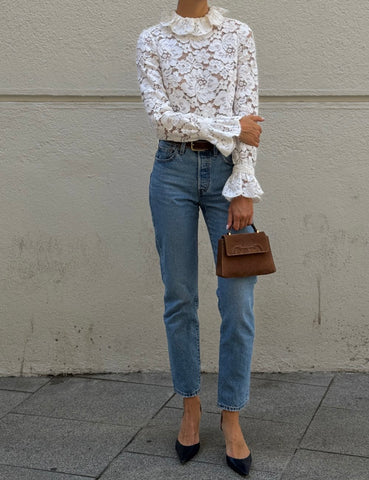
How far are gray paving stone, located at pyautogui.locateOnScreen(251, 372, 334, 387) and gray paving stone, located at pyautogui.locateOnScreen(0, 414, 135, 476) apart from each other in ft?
3.39

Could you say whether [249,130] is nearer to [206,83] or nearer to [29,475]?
[206,83]

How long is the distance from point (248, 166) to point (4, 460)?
167 cm

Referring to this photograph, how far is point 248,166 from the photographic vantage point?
308 cm

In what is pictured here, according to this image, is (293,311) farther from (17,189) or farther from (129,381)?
(17,189)

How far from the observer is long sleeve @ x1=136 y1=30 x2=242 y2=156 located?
2982 millimetres

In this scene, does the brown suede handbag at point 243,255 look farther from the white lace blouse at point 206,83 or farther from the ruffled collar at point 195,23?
the ruffled collar at point 195,23

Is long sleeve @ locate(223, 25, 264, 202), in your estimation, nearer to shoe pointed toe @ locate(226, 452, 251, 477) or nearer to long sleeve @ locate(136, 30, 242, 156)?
long sleeve @ locate(136, 30, 242, 156)

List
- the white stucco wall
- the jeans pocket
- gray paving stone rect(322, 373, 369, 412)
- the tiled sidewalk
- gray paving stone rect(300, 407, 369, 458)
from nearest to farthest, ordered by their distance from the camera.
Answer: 1. the jeans pocket
2. the tiled sidewalk
3. gray paving stone rect(300, 407, 369, 458)
4. gray paving stone rect(322, 373, 369, 412)
5. the white stucco wall

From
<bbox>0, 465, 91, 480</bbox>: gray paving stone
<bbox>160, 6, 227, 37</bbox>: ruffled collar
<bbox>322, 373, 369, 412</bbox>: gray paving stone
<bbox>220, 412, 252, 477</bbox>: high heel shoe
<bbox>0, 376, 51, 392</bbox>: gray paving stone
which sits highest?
<bbox>160, 6, 227, 37</bbox>: ruffled collar

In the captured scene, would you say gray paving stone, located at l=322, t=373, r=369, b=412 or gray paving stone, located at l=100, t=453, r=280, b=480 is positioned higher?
gray paving stone, located at l=100, t=453, r=280, b=480

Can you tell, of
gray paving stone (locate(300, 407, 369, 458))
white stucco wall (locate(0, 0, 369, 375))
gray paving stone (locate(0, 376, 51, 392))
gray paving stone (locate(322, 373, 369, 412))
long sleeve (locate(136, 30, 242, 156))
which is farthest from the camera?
gray paving stone (locate(0, 376, 51, 392))

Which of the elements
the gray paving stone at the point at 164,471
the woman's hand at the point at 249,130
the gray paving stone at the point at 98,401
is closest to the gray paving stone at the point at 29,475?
the gray paving stone at the point at 164,471

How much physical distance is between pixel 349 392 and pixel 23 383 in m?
1.84

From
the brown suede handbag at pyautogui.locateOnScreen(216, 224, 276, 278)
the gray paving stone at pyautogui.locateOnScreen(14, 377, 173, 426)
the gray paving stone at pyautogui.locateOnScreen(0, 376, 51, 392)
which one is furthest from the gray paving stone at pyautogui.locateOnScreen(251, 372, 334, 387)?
the brown suede handbag at pyautogui.locateOnScreen(216, 224, 276, 278)
